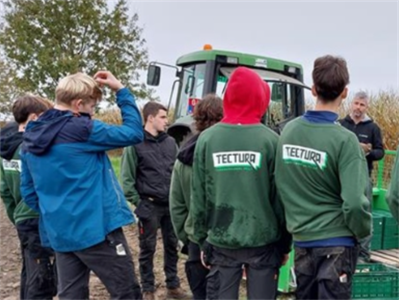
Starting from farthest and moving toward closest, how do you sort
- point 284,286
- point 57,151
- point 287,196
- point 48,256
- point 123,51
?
point 123,51
point 284,286
point 48,256
point 57,151
point 287,196

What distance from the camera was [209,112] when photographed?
3.39 m

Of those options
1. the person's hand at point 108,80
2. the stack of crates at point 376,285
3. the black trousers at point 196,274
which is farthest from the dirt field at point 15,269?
the person's hand at point 108,80

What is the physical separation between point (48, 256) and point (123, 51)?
19953 mm

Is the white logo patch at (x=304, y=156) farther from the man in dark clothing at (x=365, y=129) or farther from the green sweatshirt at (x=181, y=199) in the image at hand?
the man in dark clothing at (x=365, y=129)

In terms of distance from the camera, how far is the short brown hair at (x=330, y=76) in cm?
262

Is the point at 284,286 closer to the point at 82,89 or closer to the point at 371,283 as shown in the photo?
the point at 371,283

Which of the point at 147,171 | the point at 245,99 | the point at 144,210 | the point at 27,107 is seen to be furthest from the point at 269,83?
the point at 245,99

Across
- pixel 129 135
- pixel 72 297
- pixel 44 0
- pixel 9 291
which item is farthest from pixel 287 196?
pixel 44 0

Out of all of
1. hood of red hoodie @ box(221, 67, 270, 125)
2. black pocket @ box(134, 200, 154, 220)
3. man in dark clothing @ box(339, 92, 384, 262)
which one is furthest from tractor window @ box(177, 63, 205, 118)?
hood of red hoodie @ box(221, 67, 270, 125)

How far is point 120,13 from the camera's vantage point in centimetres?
2305

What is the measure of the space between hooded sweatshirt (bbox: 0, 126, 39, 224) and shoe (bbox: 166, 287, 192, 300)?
5.84ft

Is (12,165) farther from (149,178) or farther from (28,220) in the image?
(149,178)

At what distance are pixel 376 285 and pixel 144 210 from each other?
213 centimetres

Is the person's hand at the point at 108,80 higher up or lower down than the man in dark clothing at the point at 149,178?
higher up
